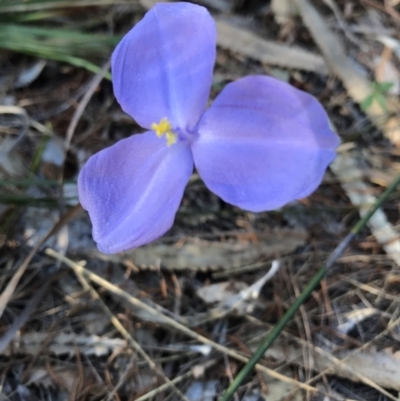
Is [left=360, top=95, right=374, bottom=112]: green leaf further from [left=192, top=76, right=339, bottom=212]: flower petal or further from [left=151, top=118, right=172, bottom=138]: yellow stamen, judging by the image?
[left=151, top=118, right=172, bottom=138]: yellow stamen

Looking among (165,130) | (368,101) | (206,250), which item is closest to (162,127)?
(165,130)

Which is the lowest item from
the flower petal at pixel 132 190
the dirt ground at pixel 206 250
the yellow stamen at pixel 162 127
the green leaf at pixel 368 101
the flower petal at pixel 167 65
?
the dirt ground at pixel 206 250

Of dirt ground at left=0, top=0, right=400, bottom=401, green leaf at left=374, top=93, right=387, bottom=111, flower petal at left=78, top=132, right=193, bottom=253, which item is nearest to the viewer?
flower petal at left=78, top=132, right=193, bottom=253

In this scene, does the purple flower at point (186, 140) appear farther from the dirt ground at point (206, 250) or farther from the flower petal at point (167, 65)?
the dirt ground at point (206, 250)

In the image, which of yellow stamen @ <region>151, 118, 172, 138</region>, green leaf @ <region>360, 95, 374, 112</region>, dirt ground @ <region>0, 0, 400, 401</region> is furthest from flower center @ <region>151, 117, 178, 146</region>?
green leaf @ <region>360, 95, 374, 112</region>

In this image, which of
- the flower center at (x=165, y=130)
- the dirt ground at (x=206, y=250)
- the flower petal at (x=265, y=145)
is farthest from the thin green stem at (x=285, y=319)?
the flower center at (x=165, y=130)
